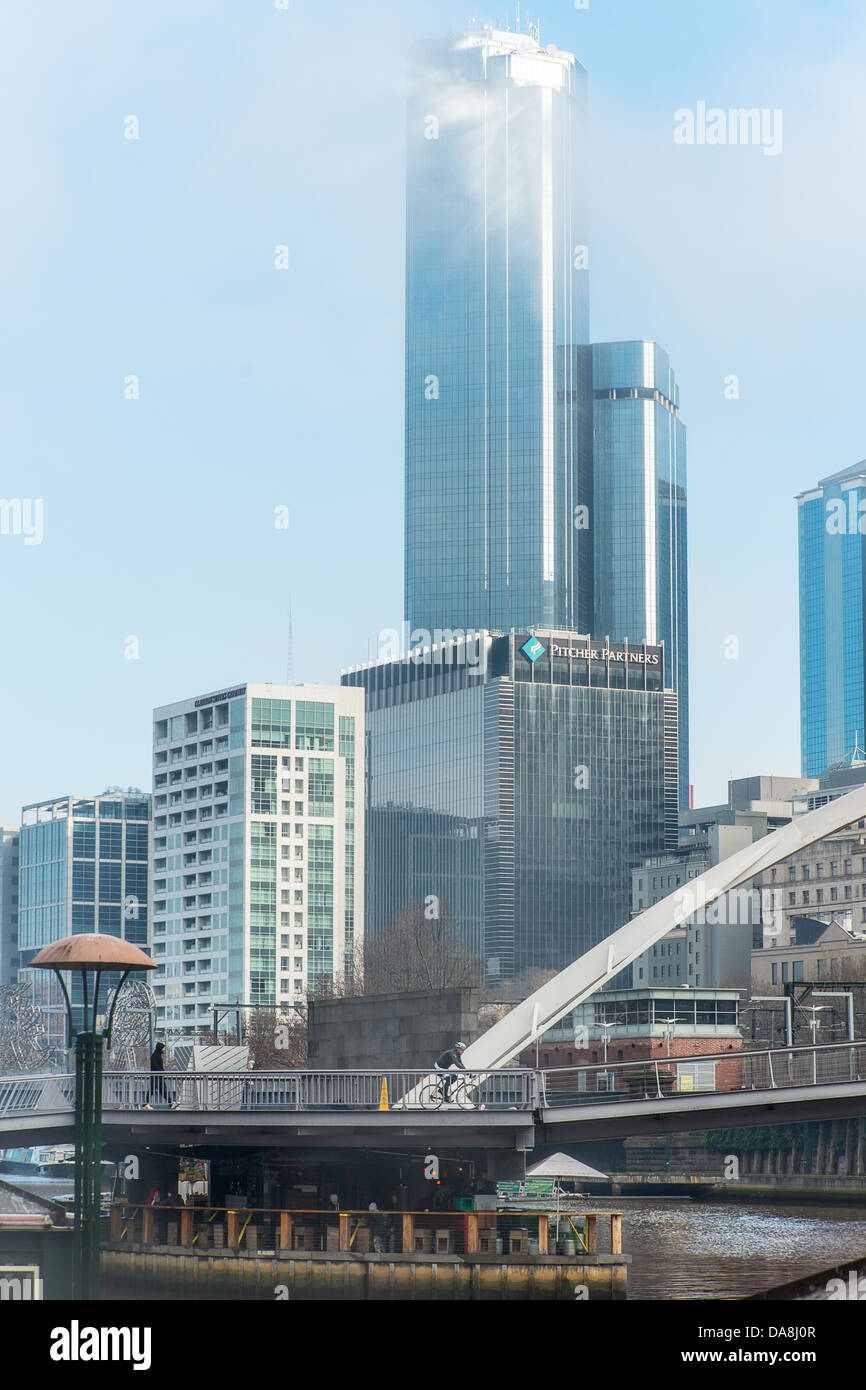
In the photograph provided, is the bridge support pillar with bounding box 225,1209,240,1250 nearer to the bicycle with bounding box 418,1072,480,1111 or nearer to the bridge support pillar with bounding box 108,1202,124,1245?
the bridge support pillar with bounding box 108,1202,124,1245

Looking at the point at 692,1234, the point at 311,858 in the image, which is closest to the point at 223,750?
the point at 311,858

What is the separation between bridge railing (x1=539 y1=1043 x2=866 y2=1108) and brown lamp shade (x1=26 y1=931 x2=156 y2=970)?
1264 cm

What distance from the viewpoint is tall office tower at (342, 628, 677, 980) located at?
584 feet

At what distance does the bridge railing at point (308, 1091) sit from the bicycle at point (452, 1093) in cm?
2

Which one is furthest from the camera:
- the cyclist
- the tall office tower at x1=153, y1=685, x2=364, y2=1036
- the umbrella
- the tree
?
the tall office tower at x1=153, y1=685, x2=364, y2=1036

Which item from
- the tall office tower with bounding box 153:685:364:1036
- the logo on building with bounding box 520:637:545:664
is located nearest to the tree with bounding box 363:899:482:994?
the tall office tower with bounding box 153:685:364:1036

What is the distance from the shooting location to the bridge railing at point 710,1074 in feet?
127

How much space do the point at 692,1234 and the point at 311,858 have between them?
365ft

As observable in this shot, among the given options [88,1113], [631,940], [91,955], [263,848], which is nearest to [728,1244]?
[631,940]

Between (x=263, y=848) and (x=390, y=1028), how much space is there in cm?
12472

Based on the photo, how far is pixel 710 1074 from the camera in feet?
182

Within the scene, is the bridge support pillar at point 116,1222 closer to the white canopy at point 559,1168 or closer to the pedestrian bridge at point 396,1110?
the pedestrian bridge at point 396,1110
